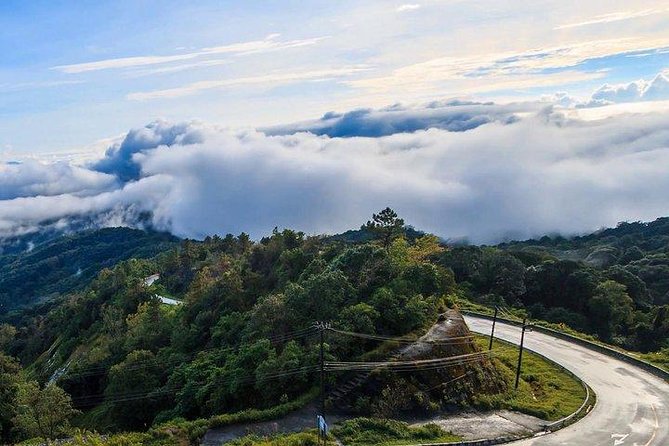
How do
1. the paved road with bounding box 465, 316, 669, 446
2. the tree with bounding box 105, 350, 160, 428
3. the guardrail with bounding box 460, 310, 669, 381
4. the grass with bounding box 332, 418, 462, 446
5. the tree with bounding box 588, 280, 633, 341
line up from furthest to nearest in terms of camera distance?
1. the tree with bounding box 588, 280, 633, 341
2. the guardrail with bounding box 460, 310, 669, 381
3. the tree with bounding box 105, 350, 160, 428
4. the paved road with bounding box 465, 316, 669, 446
5. the grass with bounding box 332, 418, 462, 446

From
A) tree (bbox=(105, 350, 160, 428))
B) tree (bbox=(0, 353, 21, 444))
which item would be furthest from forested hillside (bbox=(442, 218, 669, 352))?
tree (bbox=(0, 353, 21, 444))

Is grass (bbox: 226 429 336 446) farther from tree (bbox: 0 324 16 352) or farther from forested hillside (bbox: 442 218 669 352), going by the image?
tree (bbox: 0 324 16 352)

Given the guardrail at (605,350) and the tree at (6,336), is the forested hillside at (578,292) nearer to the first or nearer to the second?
the guardrail at (605,350)

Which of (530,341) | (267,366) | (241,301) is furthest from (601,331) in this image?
(267,366)

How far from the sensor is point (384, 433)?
25969 mm

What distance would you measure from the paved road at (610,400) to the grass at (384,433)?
4256mm

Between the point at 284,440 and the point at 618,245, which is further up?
the point at 618,245

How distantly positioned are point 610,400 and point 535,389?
434cm

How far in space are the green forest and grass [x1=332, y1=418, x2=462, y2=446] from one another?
5.35ft

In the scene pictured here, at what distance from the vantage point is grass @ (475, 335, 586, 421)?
30.5 metres

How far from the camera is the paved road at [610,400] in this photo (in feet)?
90.2

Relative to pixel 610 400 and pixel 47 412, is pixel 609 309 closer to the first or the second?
pixel 610 400

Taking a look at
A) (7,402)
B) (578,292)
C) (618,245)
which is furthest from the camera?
(618,245)

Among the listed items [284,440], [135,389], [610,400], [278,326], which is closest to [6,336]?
[135,389]
